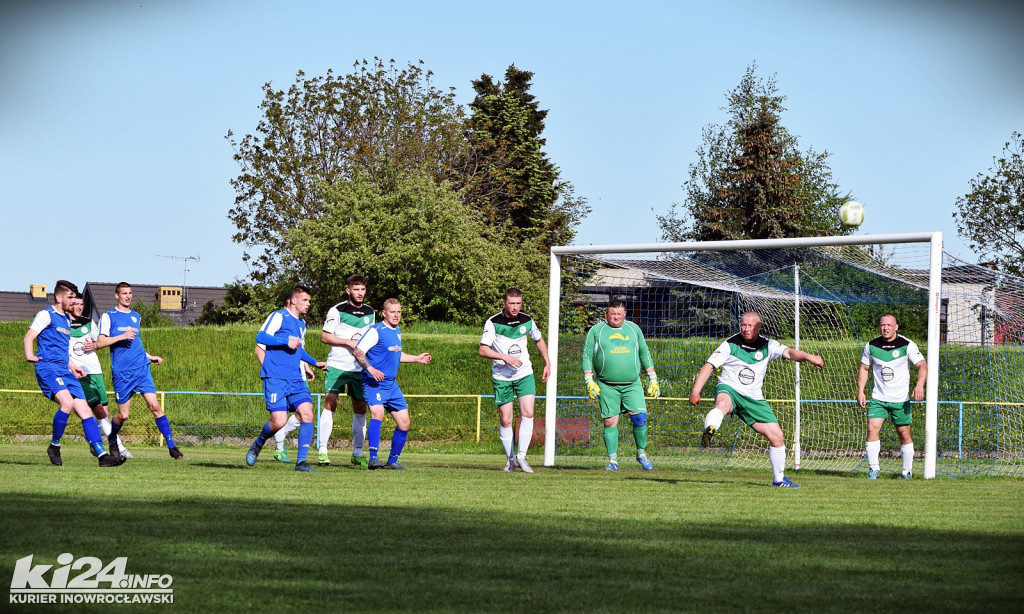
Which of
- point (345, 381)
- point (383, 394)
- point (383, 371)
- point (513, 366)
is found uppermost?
point (513, 366)

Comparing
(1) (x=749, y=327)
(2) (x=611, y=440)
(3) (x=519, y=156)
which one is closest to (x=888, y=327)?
(1) (x=749, y=327)

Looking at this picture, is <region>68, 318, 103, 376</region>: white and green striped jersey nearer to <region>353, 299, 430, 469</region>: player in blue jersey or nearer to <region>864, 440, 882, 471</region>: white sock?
<region>353, 299, 430, 469</region>: player in blue jersey

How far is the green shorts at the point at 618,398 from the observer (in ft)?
45.9

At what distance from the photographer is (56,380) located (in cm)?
1252

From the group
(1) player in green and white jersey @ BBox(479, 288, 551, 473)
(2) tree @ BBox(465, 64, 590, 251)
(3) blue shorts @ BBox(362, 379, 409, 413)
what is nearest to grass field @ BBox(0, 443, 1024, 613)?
(3) blue shorts @ BBox(362, 379, 409, 413)

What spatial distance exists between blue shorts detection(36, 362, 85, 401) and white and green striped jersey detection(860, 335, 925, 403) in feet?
30.5

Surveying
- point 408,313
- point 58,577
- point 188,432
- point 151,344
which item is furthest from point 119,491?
point 408,313

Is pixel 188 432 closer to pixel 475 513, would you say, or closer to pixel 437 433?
pixel 437 433

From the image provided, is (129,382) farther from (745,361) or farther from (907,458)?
(907,458)

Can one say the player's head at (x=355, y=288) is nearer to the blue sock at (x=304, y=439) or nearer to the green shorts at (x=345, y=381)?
the green shorts at (x=345, y=381)

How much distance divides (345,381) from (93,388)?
3.14m

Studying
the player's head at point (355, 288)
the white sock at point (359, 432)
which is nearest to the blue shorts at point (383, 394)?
the white sock at point (359, 432)

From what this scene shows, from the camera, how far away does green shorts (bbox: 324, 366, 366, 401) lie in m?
13.3

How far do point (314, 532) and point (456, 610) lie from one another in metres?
2.42
